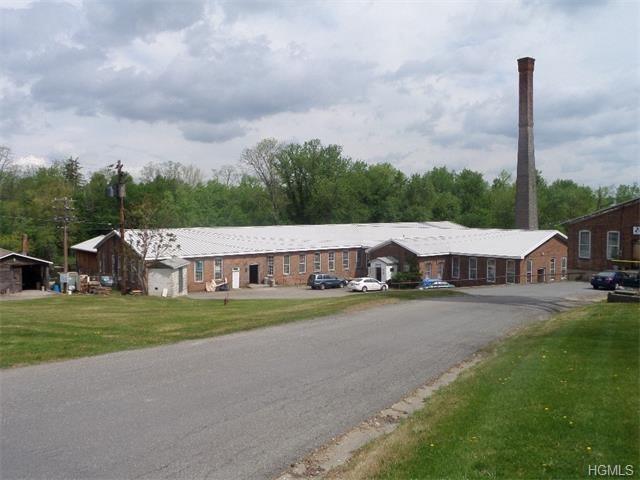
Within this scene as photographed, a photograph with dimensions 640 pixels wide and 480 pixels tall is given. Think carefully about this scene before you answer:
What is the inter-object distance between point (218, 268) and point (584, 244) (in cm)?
2842

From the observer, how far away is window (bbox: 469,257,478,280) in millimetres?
52906

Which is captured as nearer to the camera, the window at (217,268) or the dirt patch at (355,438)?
the dirt patch at (355,438)

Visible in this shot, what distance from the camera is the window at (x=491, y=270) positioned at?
50938 mm

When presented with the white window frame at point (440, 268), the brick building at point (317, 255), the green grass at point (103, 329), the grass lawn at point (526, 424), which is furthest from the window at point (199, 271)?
the grass lawn at point (526, 424)

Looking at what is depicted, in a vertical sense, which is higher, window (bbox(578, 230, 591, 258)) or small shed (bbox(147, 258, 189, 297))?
window (bbox(578, 230, 591, 258))

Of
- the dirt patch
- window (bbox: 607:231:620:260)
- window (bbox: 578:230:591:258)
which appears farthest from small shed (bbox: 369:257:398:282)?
the dirt patch

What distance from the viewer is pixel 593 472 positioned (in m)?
7.15

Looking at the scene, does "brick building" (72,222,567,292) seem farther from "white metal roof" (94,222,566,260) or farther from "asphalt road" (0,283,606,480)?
"asphalt road" (0,283,606,480)

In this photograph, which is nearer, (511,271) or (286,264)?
(511,271)

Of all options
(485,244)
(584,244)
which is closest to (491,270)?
(485,244)

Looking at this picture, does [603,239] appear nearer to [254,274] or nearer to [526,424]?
[254,274]

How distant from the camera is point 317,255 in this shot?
2338 inches

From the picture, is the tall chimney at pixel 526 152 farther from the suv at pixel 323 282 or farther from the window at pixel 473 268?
the suv at pixel 323 282

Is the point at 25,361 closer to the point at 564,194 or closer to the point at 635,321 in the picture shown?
the point at 635,321
